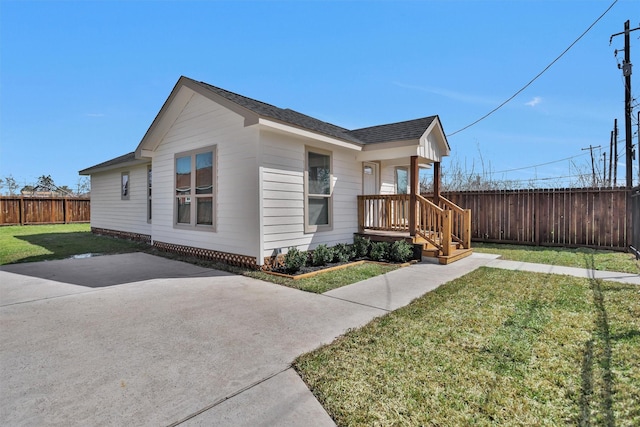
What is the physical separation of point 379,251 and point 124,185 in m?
10.1

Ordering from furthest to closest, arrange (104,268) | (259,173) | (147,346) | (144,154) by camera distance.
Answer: (144,154), (104,268), (259,173), (147,346)

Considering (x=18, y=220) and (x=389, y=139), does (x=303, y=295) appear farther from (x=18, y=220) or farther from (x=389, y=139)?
(x=18, y=220)

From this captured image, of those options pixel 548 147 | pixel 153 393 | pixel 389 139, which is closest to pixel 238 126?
pixel 389 139

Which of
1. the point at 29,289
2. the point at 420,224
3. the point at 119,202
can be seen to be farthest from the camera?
the point at 119,202

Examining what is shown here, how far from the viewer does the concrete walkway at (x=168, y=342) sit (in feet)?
6.46

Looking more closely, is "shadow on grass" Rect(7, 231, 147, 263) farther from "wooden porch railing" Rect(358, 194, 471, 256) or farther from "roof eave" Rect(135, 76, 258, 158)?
"wooden porch railing" Rect(358, 194, 471, 256)

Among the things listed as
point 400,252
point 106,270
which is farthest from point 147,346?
point 400,252

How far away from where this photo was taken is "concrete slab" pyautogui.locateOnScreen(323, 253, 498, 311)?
4.35 metres

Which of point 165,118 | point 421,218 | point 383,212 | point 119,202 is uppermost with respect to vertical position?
point 165,118

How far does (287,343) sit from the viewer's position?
2977mm

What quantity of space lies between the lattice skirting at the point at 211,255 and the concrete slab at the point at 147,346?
1.50m

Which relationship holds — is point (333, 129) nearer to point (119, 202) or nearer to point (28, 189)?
point (119, 202)

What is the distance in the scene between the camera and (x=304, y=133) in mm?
6559

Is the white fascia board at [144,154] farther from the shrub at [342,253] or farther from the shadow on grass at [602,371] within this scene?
the shadow on grass at [602,371]
